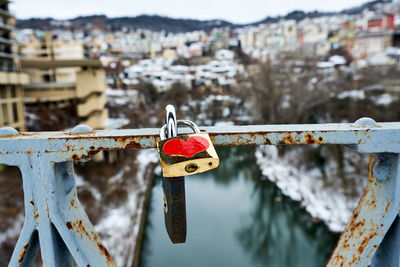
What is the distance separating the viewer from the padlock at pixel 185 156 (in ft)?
1.54

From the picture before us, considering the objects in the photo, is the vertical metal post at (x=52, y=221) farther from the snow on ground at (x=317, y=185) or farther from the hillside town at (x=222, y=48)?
the hillside town at (x=222, y=48)

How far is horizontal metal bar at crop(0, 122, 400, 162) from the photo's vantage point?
1.78ft

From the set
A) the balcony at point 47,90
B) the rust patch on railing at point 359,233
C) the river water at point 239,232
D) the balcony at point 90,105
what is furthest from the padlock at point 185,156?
the balcony at point 47,90

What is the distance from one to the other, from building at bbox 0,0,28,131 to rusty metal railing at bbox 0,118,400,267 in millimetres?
9801

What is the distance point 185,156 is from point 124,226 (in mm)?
6501

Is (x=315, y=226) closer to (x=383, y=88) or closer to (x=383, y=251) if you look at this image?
(x=383, y=251)

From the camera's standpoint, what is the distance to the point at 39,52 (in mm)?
20641

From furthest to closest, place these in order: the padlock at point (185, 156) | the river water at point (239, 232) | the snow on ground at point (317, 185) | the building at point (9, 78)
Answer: the building at point (9, 78)
the snow on ground at point (317, 185)
the river water at point (239, 232)
the padlock at point (185, 156)

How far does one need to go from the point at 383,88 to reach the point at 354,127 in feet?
47.2

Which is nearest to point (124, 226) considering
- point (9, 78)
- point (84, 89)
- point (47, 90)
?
point (84, 89)

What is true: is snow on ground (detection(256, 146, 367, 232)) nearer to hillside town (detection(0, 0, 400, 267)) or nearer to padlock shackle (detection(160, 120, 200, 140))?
hillside town (detection(0, 0, 400, 267))

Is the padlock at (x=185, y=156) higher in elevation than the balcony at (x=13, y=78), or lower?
lower

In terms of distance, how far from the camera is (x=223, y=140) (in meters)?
0.55

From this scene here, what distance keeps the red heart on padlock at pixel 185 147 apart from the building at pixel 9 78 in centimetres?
999
